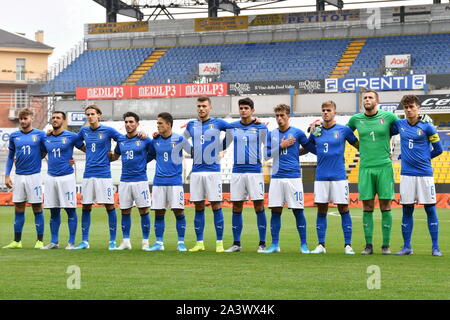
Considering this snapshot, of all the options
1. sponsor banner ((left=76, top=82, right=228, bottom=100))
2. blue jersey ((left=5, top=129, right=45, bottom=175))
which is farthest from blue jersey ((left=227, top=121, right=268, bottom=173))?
sponsor banner ((left=76, top=82, right=228, bottom=100))

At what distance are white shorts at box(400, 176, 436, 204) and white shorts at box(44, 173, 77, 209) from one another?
5.17 metres

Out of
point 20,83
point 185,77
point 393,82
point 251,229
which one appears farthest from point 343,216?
point 20,83

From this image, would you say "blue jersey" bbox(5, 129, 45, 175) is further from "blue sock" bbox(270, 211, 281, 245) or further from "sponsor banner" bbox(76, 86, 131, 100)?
"sponsor banner" bbox(76, 86, 131, 100)

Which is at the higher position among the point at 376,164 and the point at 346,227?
the point at 376,164

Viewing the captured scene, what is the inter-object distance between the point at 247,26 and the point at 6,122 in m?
26.1

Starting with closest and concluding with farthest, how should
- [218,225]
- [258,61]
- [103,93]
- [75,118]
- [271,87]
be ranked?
1. [218,225]
2. [271,87]
3. [103,93]
4. [75,118]
5. [258,61]

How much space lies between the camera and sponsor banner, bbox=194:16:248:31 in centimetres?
5100

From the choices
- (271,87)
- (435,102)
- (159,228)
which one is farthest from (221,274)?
(271,87)

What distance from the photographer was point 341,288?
7.92 metres

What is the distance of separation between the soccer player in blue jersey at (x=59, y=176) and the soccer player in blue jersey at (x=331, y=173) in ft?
12.8

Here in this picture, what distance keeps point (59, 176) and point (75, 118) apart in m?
34.0

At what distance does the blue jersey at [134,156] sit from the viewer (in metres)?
12.5

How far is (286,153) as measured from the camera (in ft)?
39.1

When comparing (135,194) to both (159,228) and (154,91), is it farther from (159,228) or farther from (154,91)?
(154,91)
